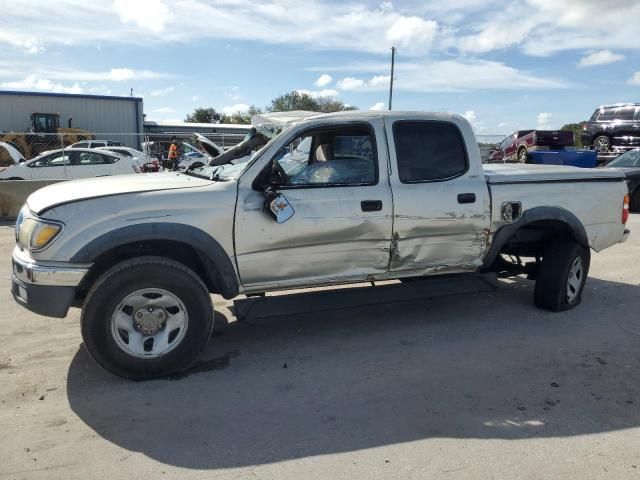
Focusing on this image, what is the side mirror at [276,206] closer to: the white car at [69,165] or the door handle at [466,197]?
the door handle at [466,197]

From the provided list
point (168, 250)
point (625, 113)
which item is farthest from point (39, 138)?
point (168, 250)

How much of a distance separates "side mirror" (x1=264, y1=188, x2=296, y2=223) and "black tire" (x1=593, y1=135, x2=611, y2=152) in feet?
69.0

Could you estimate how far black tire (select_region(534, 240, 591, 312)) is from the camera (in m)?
5.49

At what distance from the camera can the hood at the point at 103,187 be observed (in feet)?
12.9

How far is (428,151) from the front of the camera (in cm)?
488

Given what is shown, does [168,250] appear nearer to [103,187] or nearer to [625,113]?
[103,187]

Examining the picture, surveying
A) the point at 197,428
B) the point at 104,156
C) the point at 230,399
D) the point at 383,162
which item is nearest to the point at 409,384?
A: the point at 230,399

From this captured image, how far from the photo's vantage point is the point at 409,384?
4.00 m

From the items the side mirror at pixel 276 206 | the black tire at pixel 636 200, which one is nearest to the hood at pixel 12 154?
the side mirror at pixel 276 206

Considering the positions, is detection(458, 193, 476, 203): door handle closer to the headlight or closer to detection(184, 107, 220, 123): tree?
the headlight

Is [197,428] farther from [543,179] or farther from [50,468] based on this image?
[543,179]

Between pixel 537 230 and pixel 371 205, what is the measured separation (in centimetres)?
206

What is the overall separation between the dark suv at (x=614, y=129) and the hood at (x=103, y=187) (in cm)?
2099

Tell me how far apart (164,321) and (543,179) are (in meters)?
3.63
